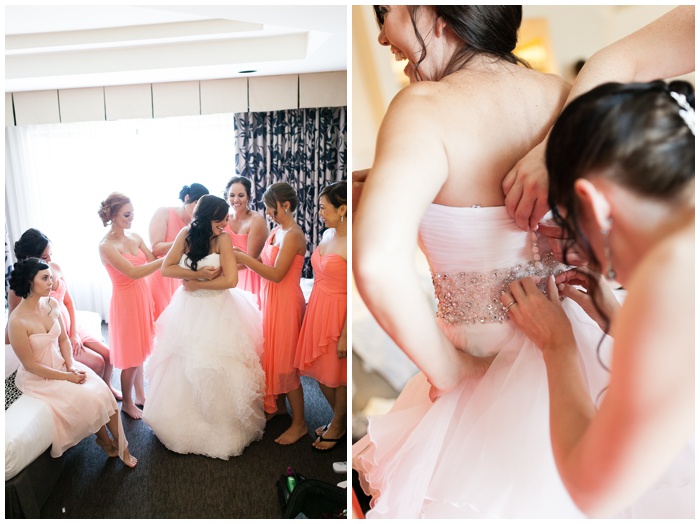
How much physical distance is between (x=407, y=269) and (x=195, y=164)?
1.73m

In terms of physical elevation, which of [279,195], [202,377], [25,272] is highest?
[279,195]

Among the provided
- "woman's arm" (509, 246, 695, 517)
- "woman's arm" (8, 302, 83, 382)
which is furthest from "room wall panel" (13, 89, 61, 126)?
"woman's arm" (509, 246, 695, 517)

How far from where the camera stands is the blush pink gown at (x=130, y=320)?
2.38m

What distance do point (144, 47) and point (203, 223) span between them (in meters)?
1.42

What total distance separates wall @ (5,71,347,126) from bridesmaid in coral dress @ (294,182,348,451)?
1089mm

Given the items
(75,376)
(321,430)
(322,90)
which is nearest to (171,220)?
(75,376)

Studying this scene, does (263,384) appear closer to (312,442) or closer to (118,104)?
(312,442)

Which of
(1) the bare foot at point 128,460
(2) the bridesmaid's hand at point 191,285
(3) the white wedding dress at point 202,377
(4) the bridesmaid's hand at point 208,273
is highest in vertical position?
(4) the bridesmaid's hand at point 208,273

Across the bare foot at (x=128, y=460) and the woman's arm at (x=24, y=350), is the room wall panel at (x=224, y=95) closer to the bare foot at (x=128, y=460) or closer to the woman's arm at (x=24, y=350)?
the woman's arm at (x=24, y=350)

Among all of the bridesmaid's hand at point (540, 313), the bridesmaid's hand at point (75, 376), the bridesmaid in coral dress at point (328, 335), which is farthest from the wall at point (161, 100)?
the bridesmaid's hand at point (540, 313)

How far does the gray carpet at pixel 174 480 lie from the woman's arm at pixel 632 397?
1.26m

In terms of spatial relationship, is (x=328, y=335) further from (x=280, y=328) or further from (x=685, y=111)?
(x=685, y=111)

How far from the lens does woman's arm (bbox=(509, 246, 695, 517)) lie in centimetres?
115

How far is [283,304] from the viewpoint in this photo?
2.62 m
